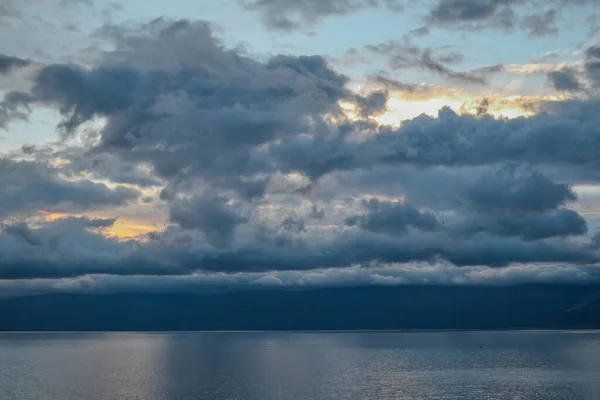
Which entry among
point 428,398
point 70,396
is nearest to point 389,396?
point 428,398

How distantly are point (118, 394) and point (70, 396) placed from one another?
12.3 meters

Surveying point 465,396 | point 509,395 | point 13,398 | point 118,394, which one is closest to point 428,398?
point 465,396

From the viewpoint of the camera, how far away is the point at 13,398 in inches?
7672

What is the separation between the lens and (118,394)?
19888 cm

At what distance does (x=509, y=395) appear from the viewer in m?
194

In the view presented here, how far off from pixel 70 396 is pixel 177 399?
1236 inches

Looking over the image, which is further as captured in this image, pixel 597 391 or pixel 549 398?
pixel 597 391

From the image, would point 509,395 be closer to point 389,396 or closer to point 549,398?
point 549,398

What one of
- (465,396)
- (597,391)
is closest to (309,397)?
(465,396)

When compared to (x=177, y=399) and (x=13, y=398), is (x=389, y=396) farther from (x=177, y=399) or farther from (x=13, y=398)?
(x=13, y=398)

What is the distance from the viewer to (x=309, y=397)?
619 ft

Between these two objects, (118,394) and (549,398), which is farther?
(118,394)

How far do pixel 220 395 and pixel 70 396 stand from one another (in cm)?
3978

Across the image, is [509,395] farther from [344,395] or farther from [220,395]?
[220,395]
